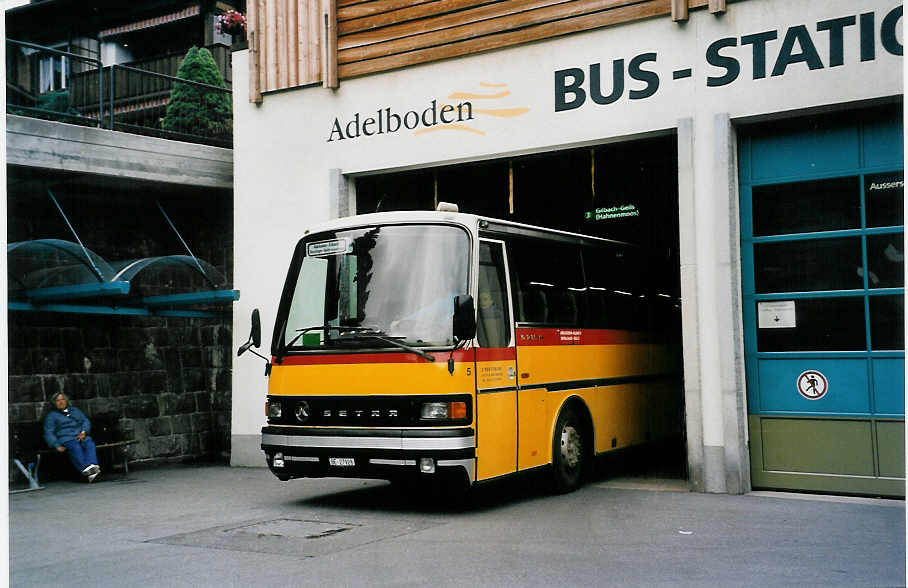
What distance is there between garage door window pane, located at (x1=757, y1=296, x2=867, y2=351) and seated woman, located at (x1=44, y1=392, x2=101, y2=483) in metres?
8.46

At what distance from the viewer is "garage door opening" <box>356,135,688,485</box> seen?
13.7m

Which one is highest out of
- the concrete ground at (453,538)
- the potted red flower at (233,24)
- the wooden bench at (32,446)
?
the potted red flower at (233,24)

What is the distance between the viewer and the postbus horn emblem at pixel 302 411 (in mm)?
10453

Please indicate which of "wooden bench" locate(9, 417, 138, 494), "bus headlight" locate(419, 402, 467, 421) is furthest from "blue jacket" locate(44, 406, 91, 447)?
"bus headlight" locate(419, 402, 467, 421)

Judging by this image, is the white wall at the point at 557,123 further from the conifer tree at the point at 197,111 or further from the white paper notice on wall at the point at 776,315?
the conifer tree at the point at 197,111

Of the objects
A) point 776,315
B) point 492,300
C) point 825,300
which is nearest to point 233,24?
point 492,300

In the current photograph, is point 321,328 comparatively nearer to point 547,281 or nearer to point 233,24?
point 547,281

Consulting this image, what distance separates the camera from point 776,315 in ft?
37.4

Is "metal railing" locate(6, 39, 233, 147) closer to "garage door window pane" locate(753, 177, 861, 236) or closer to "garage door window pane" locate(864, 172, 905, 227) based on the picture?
"garage door window pane" locate(753, 177, 861, 236)

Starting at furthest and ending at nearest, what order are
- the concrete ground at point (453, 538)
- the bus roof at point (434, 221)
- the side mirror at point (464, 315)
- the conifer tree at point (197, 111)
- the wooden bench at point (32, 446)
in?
1. the conifer tree at point (197, 111)
2. the wooden bench at point (32, 446)
3. the bus roof at point (434, 221)
4. the side mirror at point (464, 315)
5. the concrete ground at point (453, 538)

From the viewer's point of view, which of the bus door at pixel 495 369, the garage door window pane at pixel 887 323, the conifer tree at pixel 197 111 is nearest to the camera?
the bus door at pixel 495 369

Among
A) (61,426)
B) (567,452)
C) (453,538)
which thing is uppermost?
(61,426)

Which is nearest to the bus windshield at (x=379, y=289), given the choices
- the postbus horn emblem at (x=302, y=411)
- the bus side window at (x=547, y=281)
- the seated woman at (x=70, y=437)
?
the postbus horn emblem at (x=302, y=411)

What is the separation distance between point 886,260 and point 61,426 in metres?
10.1
